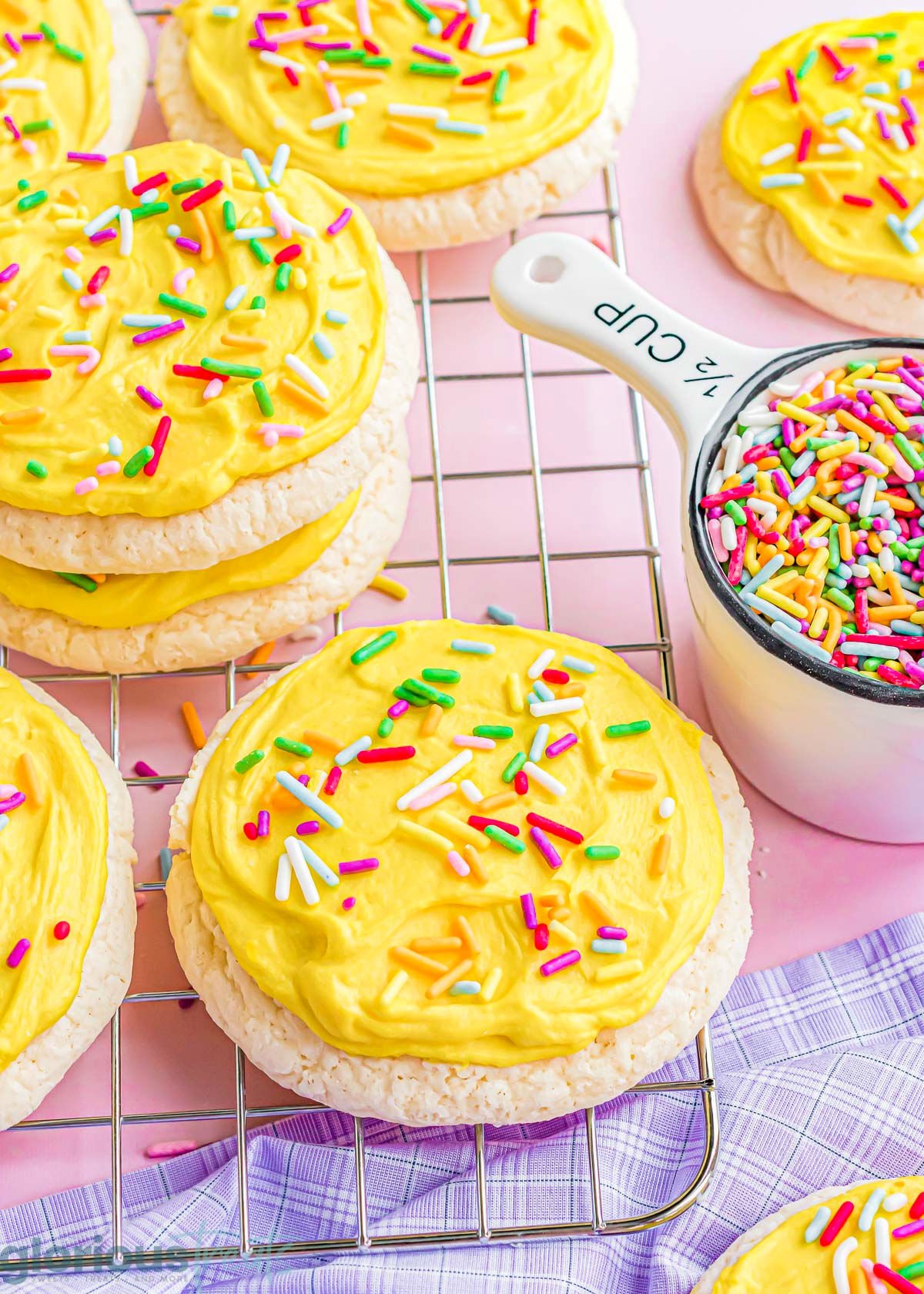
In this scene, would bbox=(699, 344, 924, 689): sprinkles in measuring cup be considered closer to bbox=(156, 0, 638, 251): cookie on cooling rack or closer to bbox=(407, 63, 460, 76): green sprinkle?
bbox=(156, 0, 638, 251): cookie on cooling rack

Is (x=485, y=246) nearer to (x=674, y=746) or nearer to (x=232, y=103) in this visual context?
(x=232, y=103)

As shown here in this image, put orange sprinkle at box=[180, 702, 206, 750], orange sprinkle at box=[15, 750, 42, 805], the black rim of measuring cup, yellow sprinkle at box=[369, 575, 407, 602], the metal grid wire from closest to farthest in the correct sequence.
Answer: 1. the black rim of measuring cup
2. the metal grid wire
3. orange sprinkle at box=[15, 750, 42, 805]
4. orange sprinkle at box=[180, 702, 206, 750]
5. yellow sprinkle at box=[369, 575, 407, 602]

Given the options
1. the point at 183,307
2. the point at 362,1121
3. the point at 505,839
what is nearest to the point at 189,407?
the point at 183,307

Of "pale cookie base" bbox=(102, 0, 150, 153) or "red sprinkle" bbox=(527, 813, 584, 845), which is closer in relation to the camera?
"red sprinkle" bbox=(527, 813, 584, 845)

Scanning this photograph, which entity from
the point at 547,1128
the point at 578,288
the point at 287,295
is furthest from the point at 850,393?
the point at 547,1128

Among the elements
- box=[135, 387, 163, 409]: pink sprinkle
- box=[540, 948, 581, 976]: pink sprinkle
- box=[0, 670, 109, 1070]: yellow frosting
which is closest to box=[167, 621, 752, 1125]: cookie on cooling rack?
box=[540, 948, 581, 976]: pink sprinkle

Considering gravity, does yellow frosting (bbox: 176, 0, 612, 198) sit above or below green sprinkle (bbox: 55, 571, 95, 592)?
above

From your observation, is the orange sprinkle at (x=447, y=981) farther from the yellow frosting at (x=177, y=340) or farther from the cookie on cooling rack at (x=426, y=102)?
the cookie on cooling rack at (x=426, y=102)
